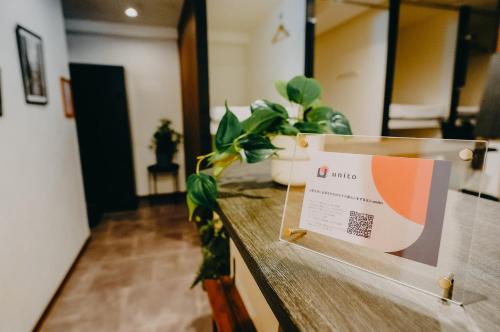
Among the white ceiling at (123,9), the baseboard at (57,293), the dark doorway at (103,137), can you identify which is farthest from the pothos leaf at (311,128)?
the dark doorway at (103,137)

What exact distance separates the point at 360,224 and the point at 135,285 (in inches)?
94.8

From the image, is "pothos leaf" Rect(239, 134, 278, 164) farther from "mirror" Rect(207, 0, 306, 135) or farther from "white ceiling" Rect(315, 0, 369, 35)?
"white ceiling" Rect(315, 0, 369, 35)

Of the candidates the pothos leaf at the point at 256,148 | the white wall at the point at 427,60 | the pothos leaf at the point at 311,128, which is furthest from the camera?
the white wall at the point at 427,60

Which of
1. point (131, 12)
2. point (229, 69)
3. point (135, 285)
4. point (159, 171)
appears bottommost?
point (135, 285)

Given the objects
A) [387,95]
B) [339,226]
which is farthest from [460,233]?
[387,95]

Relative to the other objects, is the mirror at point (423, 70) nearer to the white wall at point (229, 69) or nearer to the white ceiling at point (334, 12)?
the white ceiling at point (334, 12)

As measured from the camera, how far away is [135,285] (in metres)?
2.31

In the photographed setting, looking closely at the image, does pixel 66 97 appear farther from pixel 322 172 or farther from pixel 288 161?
pixel 322 172

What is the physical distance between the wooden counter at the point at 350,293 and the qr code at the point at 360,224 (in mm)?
67

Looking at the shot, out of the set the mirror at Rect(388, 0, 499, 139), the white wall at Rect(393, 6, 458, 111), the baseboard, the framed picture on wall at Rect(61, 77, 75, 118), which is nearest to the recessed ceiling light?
the framed picture on wall at Rect(61, 77, 75, 118)

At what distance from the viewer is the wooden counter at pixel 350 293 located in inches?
13.7

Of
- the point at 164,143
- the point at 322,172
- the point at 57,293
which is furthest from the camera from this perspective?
the point at 164,143

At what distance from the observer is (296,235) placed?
1.91ft

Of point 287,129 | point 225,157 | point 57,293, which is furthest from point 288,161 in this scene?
point 57,293
